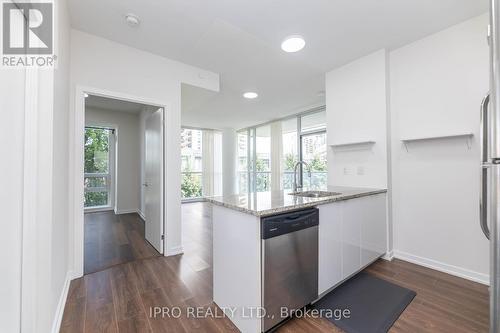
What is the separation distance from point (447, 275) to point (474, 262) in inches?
10.9

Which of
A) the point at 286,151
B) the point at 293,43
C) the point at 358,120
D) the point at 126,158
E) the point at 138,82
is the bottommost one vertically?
the point at 126,158

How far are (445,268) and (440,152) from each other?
1.28 m

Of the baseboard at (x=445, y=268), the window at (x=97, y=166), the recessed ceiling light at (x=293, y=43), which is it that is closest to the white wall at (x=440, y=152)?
the baseboard at (x=445, y=268)

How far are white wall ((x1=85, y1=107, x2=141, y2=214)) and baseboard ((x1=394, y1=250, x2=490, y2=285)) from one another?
226 inches

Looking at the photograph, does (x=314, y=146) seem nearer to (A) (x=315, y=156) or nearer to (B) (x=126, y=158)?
(A) (x=315, y=156)

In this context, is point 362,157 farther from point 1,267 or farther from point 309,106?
point 1,267

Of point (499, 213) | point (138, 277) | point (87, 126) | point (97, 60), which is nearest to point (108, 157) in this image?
point (87, 126)

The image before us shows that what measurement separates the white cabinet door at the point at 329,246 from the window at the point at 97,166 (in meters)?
5.89

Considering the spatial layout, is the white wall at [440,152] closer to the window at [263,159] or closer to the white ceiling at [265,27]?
the white ceiling at [265,27]

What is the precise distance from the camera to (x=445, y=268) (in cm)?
231

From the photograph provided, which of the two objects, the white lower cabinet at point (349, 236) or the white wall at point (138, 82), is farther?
the white wall at point (138, 82)

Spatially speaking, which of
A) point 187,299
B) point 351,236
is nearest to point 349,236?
point 351,236

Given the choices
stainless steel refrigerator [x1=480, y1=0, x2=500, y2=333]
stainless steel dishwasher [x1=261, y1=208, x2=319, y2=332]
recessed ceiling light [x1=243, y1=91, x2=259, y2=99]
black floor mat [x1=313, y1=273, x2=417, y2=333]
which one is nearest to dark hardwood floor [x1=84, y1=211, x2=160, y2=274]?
stainless steel dishwasher [x1=261, y1=208, x2=319, y2=332]

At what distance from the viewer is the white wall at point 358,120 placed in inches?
106
